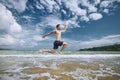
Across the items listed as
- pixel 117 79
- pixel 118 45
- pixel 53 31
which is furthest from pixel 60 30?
pixel 118 45

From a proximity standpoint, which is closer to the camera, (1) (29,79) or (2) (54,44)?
(1) (29,79)

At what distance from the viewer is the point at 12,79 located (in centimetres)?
684

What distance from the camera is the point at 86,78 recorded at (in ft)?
23.4

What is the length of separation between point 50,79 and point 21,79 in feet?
4.44

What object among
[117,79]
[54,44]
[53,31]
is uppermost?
[53,31]

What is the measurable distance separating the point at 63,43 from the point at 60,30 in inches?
42.4

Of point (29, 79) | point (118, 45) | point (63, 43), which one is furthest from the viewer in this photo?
point (118, 45)

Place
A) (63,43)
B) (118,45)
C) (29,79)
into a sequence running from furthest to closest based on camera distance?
1. (118,45)
2. (63,43)
3. (29,79)

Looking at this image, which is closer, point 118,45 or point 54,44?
point 54,44

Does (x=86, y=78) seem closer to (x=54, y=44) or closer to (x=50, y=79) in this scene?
(x=50, y=79)

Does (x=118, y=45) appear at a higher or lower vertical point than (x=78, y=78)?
higher

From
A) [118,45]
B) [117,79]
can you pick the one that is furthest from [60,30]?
[118,45]

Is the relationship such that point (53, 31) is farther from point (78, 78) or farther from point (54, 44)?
point (78, 78)

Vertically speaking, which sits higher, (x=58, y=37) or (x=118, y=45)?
(x=118, y=45)
